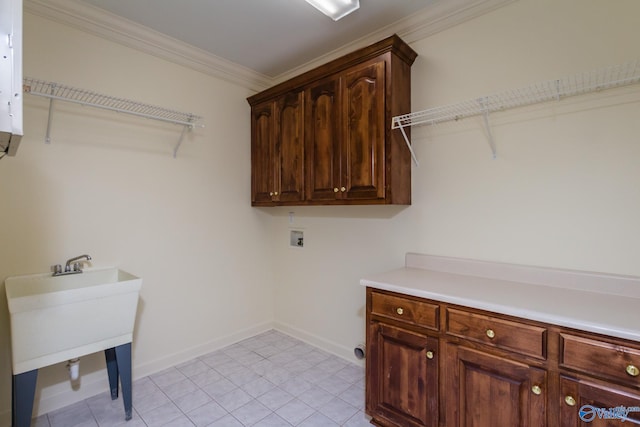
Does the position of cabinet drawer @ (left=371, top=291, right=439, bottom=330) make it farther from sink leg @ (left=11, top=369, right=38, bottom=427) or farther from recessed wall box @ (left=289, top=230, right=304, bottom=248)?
sink leg @ (left=11, top=369, right=38, bottom=427)

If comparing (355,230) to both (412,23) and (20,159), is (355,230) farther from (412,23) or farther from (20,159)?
(20,159)

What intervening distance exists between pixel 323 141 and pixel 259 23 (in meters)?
0.92

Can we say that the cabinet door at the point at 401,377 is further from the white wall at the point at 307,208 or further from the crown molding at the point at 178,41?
the crown molding at the point at 178,41

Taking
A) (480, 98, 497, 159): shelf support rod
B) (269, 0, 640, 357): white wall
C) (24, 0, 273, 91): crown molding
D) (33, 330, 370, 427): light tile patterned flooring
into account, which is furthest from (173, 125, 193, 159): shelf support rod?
(480, 98, 497, 159): shelf support rod

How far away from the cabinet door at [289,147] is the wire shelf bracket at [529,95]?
83 cm

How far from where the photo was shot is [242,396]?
2.09 m

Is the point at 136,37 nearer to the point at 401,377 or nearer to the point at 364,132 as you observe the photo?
the point at 364,132

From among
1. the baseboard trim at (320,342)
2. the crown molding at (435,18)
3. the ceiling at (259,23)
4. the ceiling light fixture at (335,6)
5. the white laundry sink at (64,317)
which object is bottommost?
the baseboard trim at (320,342)

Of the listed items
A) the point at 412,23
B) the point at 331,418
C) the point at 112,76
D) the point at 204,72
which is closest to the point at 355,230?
the point at 331,418

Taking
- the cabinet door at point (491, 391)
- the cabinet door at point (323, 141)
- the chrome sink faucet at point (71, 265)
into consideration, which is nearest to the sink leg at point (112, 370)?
the chrome sink faucet at point (71, 265)

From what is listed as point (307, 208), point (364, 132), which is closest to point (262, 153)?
point (307, 208)

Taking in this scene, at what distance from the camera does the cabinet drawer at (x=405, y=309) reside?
1.53m

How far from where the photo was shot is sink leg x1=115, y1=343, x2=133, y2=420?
1.84 m

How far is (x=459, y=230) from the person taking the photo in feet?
6.49
